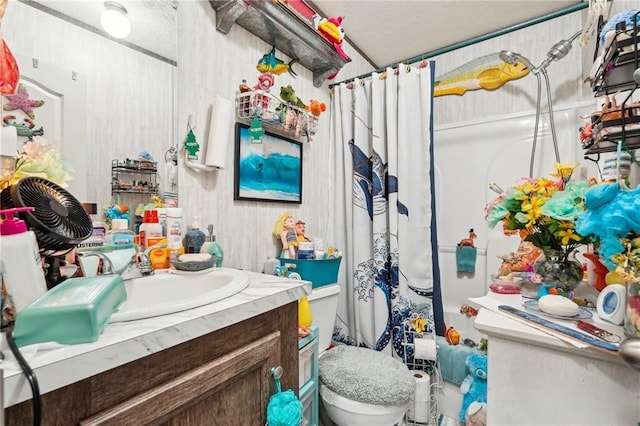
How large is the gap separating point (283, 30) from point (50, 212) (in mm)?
1178

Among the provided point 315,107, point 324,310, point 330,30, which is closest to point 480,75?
point 330,30

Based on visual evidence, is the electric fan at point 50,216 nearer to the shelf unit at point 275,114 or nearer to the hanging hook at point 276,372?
the hanging hook at point 276,372

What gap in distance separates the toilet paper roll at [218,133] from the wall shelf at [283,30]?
35cm

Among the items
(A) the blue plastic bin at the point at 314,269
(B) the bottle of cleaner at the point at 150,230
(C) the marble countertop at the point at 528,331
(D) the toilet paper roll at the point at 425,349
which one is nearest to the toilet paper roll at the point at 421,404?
(D) the toilet paper roll at the point at 425,349

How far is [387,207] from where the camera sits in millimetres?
1691

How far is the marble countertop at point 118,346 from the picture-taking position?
1.23 ft

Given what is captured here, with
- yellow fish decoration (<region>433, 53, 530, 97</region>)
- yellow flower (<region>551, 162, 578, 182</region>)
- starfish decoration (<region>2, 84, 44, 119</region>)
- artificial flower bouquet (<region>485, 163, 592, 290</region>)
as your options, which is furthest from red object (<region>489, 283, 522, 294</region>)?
yellow fish decoration (<region>433, 53, 530, 97</region>)

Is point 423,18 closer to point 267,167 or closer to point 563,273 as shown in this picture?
point 267,167

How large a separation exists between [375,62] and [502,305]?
2.09m

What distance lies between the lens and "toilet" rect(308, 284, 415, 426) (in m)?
1.10

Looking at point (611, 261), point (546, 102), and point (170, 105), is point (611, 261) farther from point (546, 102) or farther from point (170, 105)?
point (546, 102)

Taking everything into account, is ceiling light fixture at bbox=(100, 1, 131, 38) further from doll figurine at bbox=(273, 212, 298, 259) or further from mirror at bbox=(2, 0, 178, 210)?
doll figurine at bbox=(273, 212, 298, 259)

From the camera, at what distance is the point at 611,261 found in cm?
63

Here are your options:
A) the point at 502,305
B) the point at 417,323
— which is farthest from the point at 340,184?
the point at 502,305
